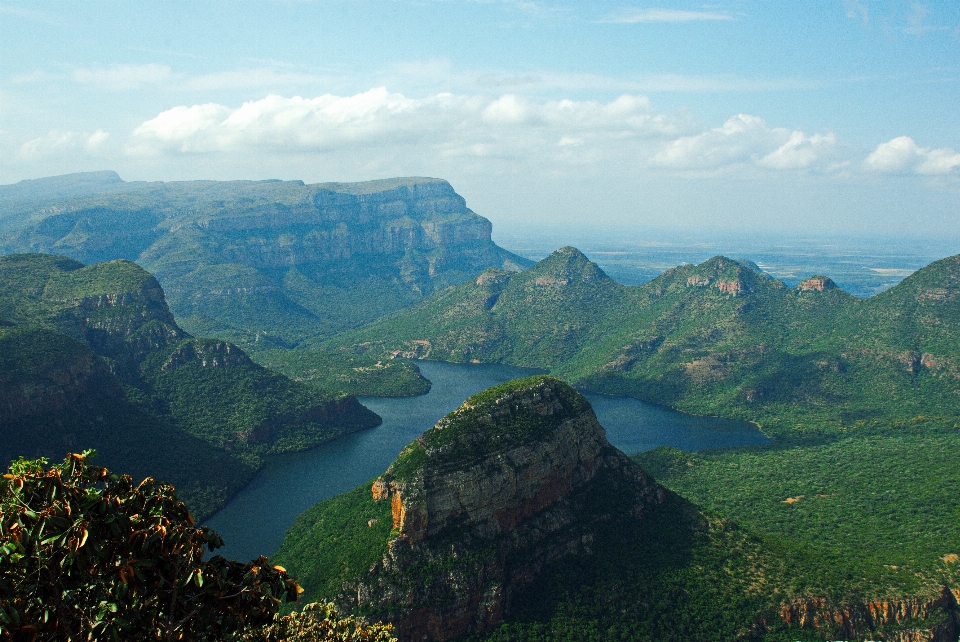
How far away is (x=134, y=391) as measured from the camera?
118250mm

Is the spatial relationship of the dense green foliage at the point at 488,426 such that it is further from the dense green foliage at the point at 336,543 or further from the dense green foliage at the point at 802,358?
the dense green foliage at the point at 802,358

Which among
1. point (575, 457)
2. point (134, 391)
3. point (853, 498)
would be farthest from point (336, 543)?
point (853, 498)

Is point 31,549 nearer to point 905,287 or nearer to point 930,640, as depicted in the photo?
point 930,640

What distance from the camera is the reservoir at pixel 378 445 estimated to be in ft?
306

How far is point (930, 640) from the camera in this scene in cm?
6166

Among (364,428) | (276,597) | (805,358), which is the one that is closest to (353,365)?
(364,428)

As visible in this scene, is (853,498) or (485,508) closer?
(485,508)

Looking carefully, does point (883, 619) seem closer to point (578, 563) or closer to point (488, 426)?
point (578, 563)

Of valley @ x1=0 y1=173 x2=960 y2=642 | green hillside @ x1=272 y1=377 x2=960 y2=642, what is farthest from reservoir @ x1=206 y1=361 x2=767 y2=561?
green hillside @ x1=272 y1=377 x2=960 y2=642

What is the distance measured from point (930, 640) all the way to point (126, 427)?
346 ft

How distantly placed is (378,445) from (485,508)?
7264cm

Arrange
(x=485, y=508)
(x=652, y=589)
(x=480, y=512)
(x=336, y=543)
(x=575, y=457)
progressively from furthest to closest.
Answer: (x=336, y=543) → (x=575, y=457) → (x=485, y=508) → (x=480, y=512) → (x=652, y=589)

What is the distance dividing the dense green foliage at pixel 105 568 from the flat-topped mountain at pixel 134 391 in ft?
276

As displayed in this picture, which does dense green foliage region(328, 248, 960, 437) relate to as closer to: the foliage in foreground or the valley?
the valley
